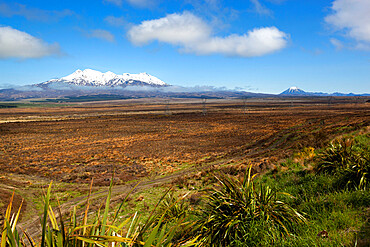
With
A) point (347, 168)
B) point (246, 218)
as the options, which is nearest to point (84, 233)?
point (246, 218)

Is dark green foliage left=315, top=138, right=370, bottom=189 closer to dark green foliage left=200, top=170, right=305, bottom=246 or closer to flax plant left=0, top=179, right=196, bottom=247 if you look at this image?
dark green foliage left=200, top=170, right=305, bottom=246

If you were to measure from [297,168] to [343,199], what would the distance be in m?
5.10

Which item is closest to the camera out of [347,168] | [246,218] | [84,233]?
[84,233]

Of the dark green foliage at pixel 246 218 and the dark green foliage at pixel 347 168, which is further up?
the dark green foliage at pixel 347 168

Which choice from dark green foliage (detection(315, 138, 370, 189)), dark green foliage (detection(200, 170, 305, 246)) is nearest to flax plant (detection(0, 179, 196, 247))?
dark green foliage (detection(200, 170, 305, 246))

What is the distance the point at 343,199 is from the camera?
5176 mm

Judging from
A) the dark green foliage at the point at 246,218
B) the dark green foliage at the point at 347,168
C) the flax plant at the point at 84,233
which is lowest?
the dark green foliage at the point at 246,218

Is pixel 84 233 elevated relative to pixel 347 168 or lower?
elevated

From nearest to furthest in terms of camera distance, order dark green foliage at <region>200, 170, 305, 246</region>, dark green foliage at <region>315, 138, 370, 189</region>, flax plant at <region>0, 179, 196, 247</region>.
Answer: flax plant at <region>0, 179, 196, 247</region>
dark green foliage at <region>200, 170, 305, 246</region>
dark green foliage at <region>315, 138, 370, 189</region>

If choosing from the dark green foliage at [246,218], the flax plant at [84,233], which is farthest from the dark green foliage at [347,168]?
the flax plant at [84,233]

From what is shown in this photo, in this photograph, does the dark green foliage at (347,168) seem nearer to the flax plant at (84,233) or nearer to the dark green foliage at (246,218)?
the dark green foliage at (246,218)

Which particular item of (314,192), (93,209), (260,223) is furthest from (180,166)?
(260,223)

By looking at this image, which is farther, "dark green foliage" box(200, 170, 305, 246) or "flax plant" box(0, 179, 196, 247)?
"dark green foliage" box(200, 170, 305, 246)

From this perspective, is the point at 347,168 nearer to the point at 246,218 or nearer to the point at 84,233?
the point at 246,218
